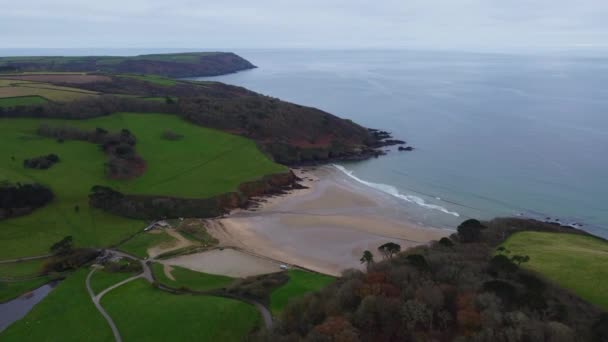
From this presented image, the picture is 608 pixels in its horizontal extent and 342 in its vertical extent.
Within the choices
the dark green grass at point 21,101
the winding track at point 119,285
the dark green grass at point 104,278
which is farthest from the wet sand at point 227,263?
the dark green grass at point 21,101

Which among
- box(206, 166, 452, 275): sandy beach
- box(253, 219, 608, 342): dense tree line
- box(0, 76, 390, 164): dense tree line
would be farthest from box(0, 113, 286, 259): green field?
Answer: box(253, 219, 608, 342): dense tree line

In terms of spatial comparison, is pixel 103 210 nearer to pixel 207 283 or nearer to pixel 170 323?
pixel 207 283

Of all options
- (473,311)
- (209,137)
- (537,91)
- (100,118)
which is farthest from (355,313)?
(537,91)

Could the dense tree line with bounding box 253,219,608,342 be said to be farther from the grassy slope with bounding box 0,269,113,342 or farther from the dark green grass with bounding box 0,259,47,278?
the dark green grass with bounding box 0,259,47,278

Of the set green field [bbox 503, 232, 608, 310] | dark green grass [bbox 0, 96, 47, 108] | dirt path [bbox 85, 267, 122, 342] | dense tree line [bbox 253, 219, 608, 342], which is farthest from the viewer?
dark green grass [bbox 0, 96, 47, 108]

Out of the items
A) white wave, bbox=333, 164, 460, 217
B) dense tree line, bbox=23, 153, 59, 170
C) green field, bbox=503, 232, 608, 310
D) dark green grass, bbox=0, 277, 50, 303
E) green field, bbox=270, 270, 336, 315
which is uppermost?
green field, bbox=503, 232, 608, 310

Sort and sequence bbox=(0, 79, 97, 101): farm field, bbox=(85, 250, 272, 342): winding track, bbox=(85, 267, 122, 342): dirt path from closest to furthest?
1. bbox=(85, 267, 122, 342): dirt path
2. bbox=(85, 250, 272, 342): winding track
3. bbox=(0, 79, 97, 101): farm field

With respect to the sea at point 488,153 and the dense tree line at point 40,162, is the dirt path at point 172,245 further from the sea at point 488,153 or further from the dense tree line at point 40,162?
the sea at point 488,153
